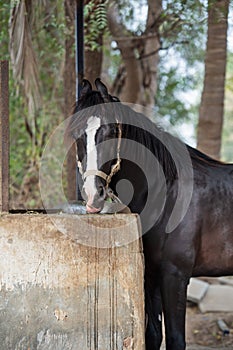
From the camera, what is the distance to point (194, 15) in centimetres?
588

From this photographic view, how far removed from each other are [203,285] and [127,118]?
12.5 ft

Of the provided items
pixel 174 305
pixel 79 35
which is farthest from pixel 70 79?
pixel 174 305

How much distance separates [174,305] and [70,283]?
74 centimetres

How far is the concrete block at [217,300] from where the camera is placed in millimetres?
6430

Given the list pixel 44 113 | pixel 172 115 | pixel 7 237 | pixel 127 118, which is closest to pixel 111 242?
pixel 7 237

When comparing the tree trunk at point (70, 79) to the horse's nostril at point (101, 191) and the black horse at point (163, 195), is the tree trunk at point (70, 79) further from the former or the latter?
the horse's nostril at point (101, 191)

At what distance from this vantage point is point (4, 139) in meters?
3.19

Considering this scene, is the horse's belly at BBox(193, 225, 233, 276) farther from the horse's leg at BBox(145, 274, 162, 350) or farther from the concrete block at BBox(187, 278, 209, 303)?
the concrete block at BBox(187, 278, 209, 303)

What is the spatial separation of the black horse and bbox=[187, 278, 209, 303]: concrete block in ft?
9.56

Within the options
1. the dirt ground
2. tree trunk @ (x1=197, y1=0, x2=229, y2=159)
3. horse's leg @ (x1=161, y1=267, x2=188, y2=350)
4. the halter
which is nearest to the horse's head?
the halter

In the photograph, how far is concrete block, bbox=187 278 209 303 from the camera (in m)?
6.59

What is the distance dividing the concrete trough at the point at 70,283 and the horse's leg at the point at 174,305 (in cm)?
40

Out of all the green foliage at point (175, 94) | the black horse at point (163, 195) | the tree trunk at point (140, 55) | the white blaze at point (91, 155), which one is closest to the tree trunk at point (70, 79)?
the tree trunk at point (140, 55)

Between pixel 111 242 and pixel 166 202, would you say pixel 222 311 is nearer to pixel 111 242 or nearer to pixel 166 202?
pixel 166 202
